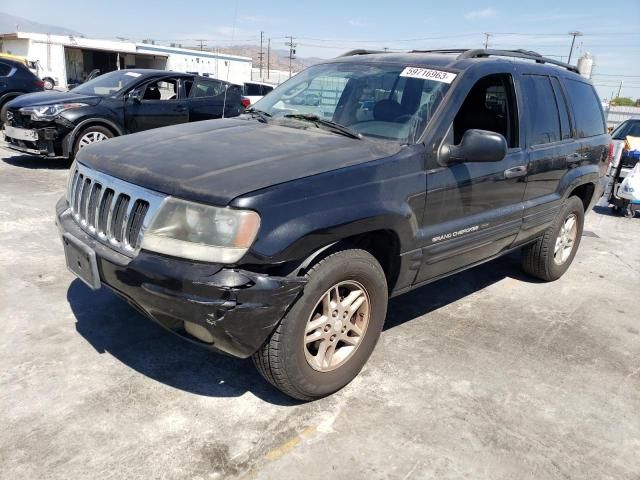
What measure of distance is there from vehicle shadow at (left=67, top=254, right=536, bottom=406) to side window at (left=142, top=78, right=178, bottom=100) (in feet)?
18.8

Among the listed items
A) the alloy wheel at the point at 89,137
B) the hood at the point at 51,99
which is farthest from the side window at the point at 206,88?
the alloy wheel at the point at 89,137

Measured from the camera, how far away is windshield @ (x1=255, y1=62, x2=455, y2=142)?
330cm

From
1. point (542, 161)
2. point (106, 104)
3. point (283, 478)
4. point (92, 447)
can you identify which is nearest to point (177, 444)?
point (92, 447)

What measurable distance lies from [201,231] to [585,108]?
4111mm

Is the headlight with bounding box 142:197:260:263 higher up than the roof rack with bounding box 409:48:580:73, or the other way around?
the roof rack with bounding box 409:48:580:73

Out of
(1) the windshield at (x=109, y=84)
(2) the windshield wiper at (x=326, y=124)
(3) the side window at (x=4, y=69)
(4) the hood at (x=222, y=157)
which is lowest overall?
(4) the hood at (x=222, y=157)

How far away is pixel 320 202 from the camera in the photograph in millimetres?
2551

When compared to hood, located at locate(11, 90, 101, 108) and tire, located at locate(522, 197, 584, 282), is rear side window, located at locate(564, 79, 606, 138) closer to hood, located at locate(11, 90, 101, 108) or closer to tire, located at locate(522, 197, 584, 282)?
tire, located at locate(522, 197, 584, 282)

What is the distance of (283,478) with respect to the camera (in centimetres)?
230

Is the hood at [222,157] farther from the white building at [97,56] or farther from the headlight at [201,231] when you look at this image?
the white building at [97,56]

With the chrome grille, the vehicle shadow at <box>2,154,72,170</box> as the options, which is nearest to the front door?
the chrome grille

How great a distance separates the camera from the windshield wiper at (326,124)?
10.8 ft

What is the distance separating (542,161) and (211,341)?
9.92 feet

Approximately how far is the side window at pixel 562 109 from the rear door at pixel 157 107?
641cm
